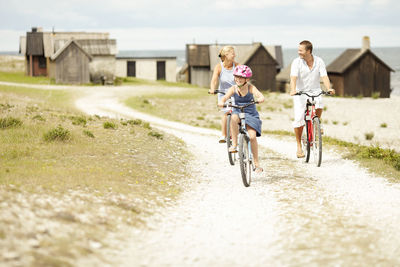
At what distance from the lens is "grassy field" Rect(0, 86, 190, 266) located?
561cm

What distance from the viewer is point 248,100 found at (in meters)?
9.38

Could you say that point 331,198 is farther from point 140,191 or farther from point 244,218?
point 140,191

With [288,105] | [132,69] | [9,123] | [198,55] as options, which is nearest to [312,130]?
[9,123]

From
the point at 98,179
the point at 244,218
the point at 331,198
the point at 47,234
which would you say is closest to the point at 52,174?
the point at 98,179

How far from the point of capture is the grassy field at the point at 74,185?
221 inches

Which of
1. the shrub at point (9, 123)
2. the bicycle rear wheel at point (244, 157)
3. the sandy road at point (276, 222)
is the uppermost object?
the shrub at point (9, 123)

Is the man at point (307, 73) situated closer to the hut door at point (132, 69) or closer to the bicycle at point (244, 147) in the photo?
the bicycle at point (244, 147)

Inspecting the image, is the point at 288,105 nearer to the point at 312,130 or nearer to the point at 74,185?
the point at 312,130

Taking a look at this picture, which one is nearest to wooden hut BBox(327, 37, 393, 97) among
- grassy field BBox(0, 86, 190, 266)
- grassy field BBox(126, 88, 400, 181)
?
grassy field BBox(126, 88, 400, 181)

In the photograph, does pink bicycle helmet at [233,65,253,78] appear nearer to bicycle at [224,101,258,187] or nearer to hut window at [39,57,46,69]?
bicycle at [224,101,258,187]

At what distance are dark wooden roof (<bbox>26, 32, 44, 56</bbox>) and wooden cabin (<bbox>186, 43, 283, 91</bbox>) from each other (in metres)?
19.0

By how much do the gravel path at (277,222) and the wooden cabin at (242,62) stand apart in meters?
44.9

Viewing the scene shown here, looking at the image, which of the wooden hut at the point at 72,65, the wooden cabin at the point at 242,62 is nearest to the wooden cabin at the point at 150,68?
the wooden cabin at the point at 242,62

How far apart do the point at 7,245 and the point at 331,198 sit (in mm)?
5326
